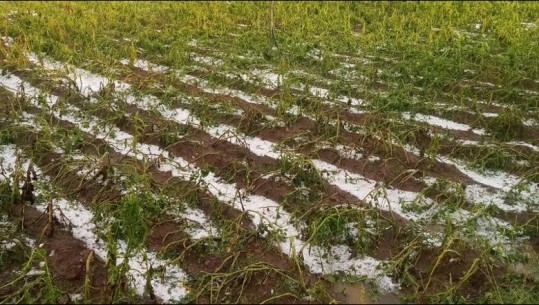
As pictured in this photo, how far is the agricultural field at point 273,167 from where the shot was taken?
3.31 m

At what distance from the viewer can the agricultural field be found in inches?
130

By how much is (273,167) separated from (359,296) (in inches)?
63.0

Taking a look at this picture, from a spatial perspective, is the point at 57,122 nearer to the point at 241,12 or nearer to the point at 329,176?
the point at 329,176

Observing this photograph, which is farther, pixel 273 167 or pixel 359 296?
pixel 273 167

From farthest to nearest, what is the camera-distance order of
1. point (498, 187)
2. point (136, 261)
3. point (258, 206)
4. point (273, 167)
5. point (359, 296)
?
point (273, 167), point (498, 187), point (258, 206), point (136, 261), point (359, 296)

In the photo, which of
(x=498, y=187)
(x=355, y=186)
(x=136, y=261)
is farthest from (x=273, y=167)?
(x=498, y=187)

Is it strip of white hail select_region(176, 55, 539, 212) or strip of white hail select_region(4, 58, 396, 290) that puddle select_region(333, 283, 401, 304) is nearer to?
strip of white hail select_region(4, 58, 396, 290)

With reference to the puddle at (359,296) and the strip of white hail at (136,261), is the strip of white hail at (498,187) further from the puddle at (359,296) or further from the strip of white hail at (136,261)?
the strip of white hail at (136,261)

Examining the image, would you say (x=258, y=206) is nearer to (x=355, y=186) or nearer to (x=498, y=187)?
(x=355, y=186)

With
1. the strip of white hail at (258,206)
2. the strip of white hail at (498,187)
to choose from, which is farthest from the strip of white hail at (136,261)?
the strip of white hail at (498,187)

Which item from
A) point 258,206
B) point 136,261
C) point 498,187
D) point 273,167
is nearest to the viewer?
point 136,261

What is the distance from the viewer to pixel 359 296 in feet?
10.5

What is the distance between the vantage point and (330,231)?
11.8 feet

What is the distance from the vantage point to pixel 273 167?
14.7 feet
